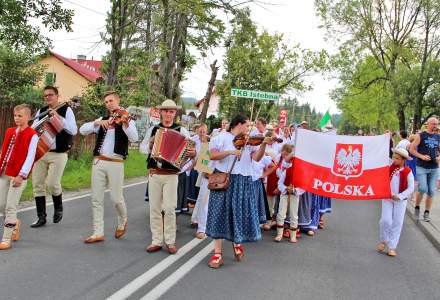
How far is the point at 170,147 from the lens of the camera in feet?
21.3

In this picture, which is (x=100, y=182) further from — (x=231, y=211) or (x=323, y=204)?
(x=323, y=204)

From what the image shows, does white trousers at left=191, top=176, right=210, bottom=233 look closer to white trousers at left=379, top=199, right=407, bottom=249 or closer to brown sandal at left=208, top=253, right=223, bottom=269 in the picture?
brown sandal at left=208, top=253, right=223, bottom=269

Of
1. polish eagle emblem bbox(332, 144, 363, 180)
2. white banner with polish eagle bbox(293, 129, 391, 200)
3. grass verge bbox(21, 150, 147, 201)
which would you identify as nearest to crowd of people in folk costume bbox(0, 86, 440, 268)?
white banner with polish eagle bbox(293, 129, 391, 200)

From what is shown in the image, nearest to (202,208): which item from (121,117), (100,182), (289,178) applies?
(289,178)

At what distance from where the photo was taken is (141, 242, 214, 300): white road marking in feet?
16.4

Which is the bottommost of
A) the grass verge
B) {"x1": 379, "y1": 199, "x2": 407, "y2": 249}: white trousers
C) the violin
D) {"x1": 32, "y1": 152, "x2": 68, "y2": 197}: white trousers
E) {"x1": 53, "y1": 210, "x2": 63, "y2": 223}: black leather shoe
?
the grass verge

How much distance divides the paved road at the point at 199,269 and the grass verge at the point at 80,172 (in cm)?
348

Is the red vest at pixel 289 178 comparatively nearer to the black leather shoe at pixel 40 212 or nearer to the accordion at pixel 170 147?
the accordion at pixel 170 147

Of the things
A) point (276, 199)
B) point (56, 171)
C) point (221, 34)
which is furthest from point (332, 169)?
point (221, 34)

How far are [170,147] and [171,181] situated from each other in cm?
46

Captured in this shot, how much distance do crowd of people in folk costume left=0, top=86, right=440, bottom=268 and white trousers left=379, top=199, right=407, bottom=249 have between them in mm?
→ 14

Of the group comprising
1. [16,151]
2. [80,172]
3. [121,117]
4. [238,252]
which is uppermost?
[121,117]

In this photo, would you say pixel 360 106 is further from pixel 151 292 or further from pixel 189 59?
pixel 151 292

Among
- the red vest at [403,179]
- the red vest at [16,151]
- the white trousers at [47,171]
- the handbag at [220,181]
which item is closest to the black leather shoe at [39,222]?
the white trousers at [47,171]
